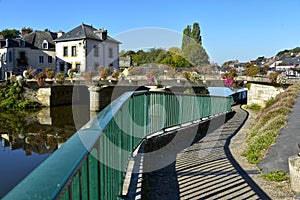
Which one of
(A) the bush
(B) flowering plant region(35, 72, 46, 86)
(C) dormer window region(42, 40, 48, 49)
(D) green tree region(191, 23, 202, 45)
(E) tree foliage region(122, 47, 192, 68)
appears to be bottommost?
(A) the bush

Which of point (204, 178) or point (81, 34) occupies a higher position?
point (81, 34)

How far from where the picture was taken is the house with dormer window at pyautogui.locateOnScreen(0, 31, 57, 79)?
34.0 meters

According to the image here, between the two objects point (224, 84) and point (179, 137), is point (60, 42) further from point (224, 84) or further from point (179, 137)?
point (179, 137)

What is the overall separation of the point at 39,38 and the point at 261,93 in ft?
89.0

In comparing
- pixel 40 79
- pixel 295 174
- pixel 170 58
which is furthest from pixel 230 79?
pixel 295 174

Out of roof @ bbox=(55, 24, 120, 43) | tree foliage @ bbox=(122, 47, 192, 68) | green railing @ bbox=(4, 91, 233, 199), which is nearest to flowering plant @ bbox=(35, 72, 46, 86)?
roof @ bbox=(55, 24, 120, 43)

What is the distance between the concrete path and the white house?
90.4ft

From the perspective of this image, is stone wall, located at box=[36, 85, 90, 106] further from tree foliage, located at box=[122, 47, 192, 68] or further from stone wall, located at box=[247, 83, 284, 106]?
stone wall, located at box=[247, 83, 284, 106]

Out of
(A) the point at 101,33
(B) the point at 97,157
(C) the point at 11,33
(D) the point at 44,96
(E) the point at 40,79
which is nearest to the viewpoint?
(B) the point at 97,157

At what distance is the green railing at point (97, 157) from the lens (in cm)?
100

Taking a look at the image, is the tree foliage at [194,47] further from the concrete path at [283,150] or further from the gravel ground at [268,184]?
the gravel ground at [268,184]

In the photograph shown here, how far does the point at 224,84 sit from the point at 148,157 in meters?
18.2

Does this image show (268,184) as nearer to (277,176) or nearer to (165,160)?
(277,176)

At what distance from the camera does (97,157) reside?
2.03 metres
